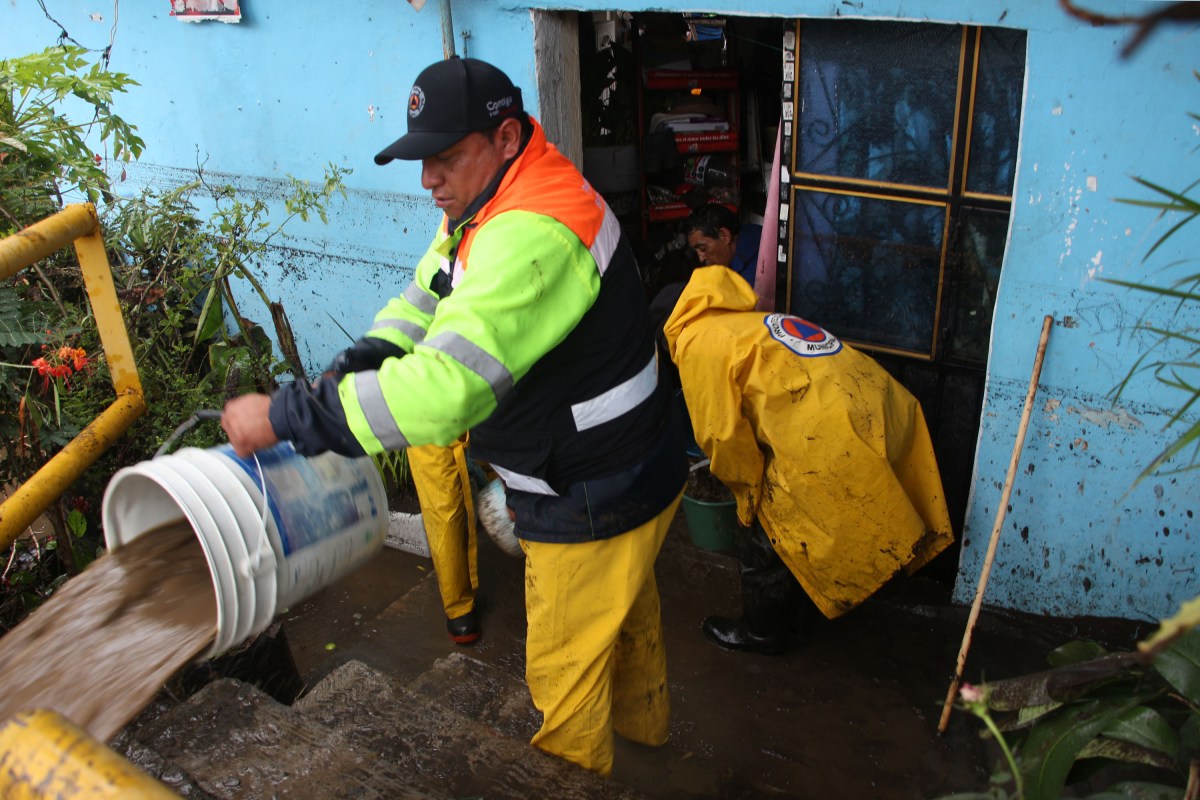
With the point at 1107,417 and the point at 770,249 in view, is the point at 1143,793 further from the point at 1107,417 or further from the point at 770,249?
the point at 770,249

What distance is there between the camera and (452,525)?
3938 mm

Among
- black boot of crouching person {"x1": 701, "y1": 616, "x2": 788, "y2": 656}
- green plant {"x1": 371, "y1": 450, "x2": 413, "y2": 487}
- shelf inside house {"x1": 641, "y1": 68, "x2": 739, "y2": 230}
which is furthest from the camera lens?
shelf inside house {"x1": 641, "y1": 68, "x2": 739, "y2": 230}

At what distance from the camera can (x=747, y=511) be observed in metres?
3.62

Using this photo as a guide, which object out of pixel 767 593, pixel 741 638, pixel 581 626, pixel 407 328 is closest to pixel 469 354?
pixel 407 328

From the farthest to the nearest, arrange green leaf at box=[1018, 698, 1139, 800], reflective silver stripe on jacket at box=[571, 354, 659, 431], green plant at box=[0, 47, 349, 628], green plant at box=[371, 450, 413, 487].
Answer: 1. green plant at box=[371, 450, 413, 487]
2. green plant at box=[0, 47, 349, 628]
3. reflective silver stripe on jacket at box=[571, 354, 659, 431]
4. green leaf at box=[1018, 698, 1139, 800]

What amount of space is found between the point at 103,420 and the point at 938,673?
302 centimetres

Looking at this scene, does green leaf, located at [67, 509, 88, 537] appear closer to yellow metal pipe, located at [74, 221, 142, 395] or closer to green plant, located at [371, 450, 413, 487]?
yellow metal pipe, located at [74, 221, 142, 395]

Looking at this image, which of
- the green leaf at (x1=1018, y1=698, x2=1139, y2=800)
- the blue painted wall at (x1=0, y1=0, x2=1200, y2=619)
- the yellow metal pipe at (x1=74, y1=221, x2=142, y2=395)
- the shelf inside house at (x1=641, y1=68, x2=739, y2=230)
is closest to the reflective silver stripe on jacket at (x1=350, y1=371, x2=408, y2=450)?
the yellow metal pipe at (x1=74, y1=221, x2=142, y2=395)

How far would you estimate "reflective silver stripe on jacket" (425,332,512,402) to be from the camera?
210 cm

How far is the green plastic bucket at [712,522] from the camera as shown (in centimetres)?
429

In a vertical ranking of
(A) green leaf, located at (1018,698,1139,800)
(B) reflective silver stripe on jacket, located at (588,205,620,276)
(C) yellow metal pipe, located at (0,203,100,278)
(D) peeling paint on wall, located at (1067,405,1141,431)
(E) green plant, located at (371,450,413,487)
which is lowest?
(E) green plant, located at (371,450,413,487)

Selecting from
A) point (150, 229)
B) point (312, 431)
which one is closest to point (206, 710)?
point (312, 431)

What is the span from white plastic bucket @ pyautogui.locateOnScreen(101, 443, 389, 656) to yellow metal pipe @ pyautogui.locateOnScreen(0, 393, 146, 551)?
16 cm

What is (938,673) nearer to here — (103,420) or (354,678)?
(354,678)
